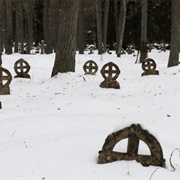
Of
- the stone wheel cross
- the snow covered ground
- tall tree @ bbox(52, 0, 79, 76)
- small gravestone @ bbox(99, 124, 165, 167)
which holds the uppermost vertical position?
Result: tall tree @ bbox(52, 0, 79, 76)

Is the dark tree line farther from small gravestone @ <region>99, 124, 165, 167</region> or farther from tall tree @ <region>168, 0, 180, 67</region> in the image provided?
small gravestone @ <region>99, 124, 165, 167</region>

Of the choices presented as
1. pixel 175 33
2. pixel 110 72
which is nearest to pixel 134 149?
pixel 110 72

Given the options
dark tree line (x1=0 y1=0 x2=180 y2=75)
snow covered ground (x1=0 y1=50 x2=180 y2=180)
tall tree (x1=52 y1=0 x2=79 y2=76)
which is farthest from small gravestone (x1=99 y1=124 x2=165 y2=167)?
dark tree line (x1=0 y1=0 x2=180 y2=75)

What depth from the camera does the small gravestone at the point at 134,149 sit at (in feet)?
10.7

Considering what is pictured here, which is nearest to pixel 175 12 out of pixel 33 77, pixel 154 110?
pixel 33 77

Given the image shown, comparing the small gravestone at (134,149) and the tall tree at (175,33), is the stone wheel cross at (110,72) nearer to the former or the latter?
the tall tree at (175,33)

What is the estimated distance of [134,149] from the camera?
129 inches

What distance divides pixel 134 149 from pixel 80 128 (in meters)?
1.38

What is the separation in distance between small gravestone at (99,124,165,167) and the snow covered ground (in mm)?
68

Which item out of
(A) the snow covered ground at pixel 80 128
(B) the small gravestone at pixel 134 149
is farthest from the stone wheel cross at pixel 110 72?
(B) the small gravestone at pixel 134 149

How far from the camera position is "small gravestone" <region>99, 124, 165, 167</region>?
3273 mm

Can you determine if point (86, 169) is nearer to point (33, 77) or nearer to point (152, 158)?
point (152, 158)

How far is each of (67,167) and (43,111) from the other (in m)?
3.31

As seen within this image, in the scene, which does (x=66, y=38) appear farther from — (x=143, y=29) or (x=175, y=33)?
(x=143, y=29)
